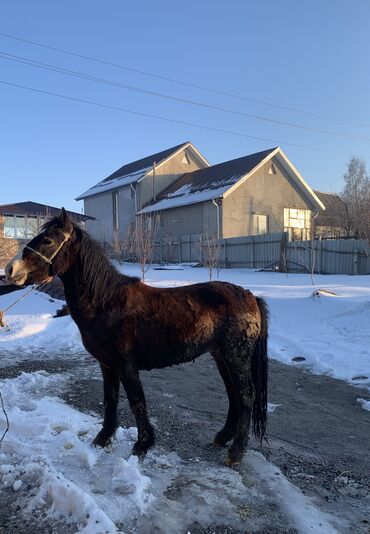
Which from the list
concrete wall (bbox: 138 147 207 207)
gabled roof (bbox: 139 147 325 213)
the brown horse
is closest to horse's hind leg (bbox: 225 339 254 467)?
the brown horse

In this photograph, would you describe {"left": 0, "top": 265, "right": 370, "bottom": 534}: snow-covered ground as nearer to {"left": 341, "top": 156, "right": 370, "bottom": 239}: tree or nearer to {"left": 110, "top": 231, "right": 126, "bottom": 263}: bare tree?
{"left": 110, "top": 231, "right": 126, "bottom": 263}: bare tree

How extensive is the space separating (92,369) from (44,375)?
2.77ft

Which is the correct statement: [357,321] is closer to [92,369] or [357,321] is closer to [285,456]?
[92,369]

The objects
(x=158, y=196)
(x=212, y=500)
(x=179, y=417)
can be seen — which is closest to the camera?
(x=212, y=500)

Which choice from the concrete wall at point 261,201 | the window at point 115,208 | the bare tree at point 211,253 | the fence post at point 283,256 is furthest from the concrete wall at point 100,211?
the fence post at point 283,256

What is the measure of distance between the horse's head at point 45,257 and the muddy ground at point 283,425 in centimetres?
155

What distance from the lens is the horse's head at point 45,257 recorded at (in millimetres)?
3490

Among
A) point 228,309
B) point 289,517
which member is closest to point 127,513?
point 289,517

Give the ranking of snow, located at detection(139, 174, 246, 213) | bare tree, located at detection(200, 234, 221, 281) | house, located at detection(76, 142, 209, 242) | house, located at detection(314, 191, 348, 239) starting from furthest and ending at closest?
house, located at detection(314, 191, 348, 239), house, located at detection(76, 142, 209, 242), snow, located at detection(139, 174, 246, 213), bare tree, located at detection(200, 234, 221, 281)

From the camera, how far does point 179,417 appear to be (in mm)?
4852

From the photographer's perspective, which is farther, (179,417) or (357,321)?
(357,321)

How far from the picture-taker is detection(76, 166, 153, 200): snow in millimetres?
35750

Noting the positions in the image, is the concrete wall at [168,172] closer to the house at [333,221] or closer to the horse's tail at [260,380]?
the house at [333,221]

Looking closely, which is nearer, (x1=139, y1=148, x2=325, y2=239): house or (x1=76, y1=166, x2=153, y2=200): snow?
(x1=139, y1=148, x2=325, y2=239): house
